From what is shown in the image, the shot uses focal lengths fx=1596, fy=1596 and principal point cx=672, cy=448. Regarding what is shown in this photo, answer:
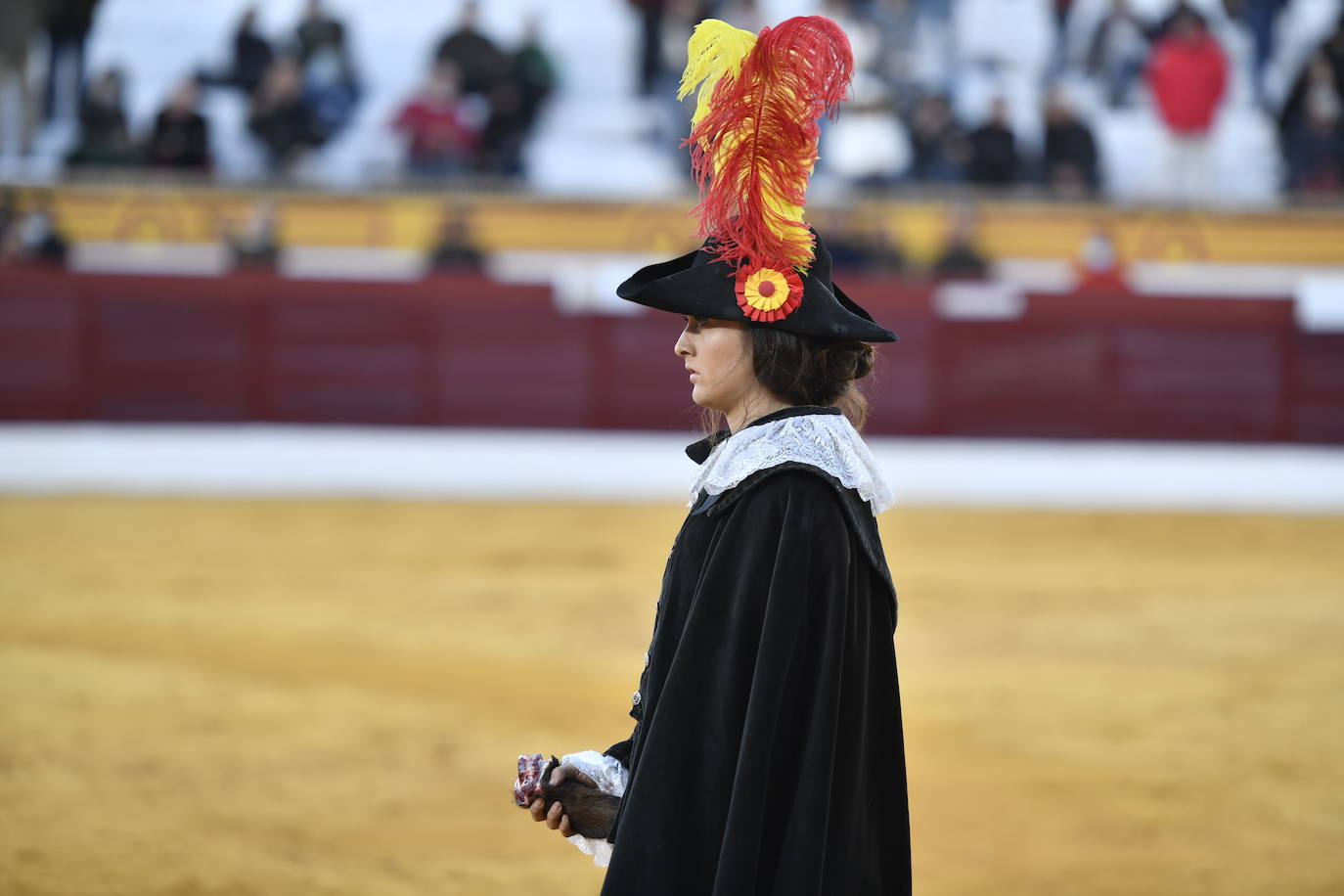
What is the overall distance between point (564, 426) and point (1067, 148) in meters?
4.64

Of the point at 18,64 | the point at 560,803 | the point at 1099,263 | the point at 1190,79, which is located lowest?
the point at 560,803

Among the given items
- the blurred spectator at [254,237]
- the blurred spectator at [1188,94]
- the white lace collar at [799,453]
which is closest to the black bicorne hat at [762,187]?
the white lace collar at [799,453]

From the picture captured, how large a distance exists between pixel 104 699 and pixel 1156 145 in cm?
1197

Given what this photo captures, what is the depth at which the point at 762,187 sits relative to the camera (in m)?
2.18

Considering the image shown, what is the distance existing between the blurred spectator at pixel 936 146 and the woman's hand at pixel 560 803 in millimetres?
11055

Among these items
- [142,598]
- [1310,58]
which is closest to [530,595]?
[142,598]

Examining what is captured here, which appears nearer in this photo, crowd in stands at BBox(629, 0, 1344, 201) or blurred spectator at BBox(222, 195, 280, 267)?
blurred spectator at BBox(222, 195, 280, 267)

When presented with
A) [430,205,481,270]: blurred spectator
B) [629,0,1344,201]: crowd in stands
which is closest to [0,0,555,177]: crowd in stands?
[430,205,481,270]: blurred spectator

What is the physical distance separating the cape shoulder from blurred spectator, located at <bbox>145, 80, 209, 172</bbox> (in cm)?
1095

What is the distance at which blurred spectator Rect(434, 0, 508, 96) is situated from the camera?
13.6m

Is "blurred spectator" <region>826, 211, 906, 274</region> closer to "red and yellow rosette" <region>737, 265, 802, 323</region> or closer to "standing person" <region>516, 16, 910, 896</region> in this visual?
"standing person" <region>516, 16, 910, 896</region>

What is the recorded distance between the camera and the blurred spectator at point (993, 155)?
12555 mm

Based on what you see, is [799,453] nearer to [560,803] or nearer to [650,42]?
[560,803]

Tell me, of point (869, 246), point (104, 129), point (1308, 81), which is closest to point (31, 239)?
point (104, 129)
